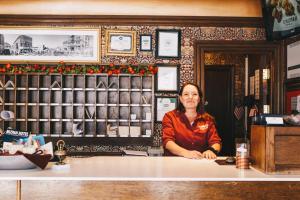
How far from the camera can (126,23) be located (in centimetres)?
573

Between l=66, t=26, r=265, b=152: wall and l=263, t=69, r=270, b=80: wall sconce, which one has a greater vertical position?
l=66, t=26, r=265, b=152: wall

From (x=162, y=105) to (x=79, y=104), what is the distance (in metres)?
1.20

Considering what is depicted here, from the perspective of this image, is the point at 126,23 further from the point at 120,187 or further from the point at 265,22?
the point at 120,187

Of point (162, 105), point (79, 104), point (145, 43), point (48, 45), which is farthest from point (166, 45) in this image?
point (48, 45)

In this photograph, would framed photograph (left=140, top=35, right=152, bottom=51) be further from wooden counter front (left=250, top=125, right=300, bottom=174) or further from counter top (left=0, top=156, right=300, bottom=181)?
wooden counter front (left=250, top=125, right=300, bottom=174)

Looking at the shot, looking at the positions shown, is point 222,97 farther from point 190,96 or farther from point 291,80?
point 190,96

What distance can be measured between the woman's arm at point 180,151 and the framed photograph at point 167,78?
2119mm

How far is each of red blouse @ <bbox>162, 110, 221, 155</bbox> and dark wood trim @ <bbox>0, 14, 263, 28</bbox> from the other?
89.7 inches

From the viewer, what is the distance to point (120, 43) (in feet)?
18.8

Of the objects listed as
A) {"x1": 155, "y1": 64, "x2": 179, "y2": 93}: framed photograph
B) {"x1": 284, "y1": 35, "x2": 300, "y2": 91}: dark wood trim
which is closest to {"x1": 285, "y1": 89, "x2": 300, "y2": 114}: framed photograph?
{"x1": 284, "y1": 35, "x2": 300, "y2": 91}: dark wood trim

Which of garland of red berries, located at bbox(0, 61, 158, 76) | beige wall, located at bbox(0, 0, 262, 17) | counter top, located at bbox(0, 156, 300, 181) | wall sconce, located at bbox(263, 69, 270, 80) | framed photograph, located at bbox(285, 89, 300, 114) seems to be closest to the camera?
counter top, located at bbox(0, 156, 300, 181)

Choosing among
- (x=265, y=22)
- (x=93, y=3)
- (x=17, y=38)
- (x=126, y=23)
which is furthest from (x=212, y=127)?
(x=17, y=38)

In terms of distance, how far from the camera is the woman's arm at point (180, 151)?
3280mm

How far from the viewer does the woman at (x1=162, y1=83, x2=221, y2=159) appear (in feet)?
12.4
